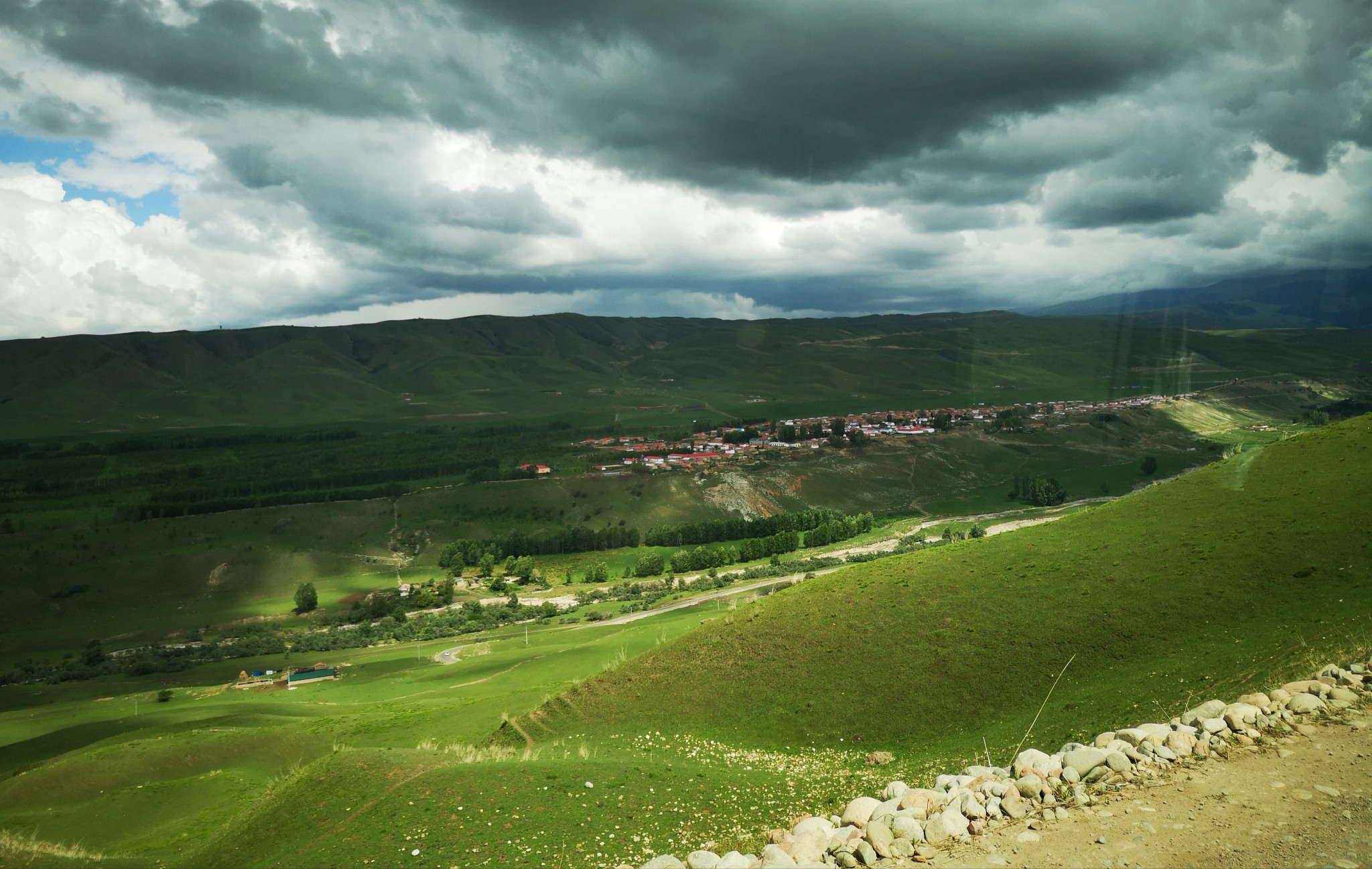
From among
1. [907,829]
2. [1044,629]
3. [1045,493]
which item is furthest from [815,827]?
[1045,493]

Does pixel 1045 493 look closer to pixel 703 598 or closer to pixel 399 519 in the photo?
pixel 703 598

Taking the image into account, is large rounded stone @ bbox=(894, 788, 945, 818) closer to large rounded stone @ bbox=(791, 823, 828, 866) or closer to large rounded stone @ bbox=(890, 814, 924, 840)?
large rounded stone @ bbox=(890, 814, 924, 840)

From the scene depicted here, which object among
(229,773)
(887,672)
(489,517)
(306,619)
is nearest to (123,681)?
(306,619)

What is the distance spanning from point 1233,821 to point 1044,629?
1718cm

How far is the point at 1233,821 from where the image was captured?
12070 millimetres

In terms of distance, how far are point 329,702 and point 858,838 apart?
55.3 metres

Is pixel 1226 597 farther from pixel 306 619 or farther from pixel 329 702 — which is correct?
pixel 306 619

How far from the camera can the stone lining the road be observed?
43.0ft

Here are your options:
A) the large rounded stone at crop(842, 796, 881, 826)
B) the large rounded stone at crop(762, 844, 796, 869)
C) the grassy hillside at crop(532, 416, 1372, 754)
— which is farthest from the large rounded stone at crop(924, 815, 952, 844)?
the grassy hillside at crop(532, 416, 1372, 754)

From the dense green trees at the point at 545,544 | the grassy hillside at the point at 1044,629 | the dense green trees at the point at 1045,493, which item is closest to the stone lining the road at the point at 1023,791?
the grassy hillside at the point at 1044,629

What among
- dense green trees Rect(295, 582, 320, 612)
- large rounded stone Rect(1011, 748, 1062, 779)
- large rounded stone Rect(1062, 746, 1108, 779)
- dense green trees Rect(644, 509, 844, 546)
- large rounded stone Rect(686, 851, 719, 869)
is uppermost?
large rounded stone Rect(1062, 746, 1108, 779)

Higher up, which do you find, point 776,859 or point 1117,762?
point 1117,762

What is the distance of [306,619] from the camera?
104000 millimetres

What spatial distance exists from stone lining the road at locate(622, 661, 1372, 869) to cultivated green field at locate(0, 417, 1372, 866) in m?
2.50
